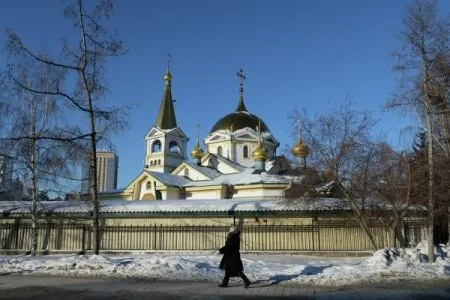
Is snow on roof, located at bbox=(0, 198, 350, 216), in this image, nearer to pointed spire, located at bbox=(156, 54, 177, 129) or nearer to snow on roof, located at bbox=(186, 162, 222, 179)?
snow on roof, located at bbox=(186, 162, 222, 179)

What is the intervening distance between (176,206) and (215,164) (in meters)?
26.7

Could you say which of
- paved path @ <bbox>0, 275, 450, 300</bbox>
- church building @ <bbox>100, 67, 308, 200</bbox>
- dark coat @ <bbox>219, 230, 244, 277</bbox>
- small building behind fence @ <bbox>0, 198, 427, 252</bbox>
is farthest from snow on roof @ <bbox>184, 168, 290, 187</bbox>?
dark coat @ <bbox>219, 230, 244, 277</bbox>

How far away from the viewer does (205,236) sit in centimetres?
1925

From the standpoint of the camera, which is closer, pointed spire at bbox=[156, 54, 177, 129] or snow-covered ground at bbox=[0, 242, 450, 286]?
snow-covered ground at bbox=[0, 242, 450, 286]

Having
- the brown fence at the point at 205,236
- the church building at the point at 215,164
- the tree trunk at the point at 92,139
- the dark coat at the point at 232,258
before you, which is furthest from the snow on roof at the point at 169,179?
the dark coat at the point at 232,258

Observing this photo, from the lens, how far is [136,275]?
12.1m

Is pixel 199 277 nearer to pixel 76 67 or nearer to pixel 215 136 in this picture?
pixel 76 67

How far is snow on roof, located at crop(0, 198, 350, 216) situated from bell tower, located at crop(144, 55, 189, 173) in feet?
102

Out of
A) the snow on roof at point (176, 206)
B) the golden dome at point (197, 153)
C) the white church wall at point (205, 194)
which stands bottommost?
the snow on roof at point (176, 206)

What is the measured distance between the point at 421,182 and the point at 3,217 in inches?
686

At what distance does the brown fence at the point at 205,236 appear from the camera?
18250mm

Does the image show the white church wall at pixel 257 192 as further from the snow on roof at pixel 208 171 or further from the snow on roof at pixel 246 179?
Answer: the snow on roof at pixel 208 171

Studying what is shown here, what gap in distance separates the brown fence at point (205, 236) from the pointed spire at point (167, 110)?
1432 inches

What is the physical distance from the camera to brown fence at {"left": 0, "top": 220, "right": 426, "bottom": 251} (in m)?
18.2
